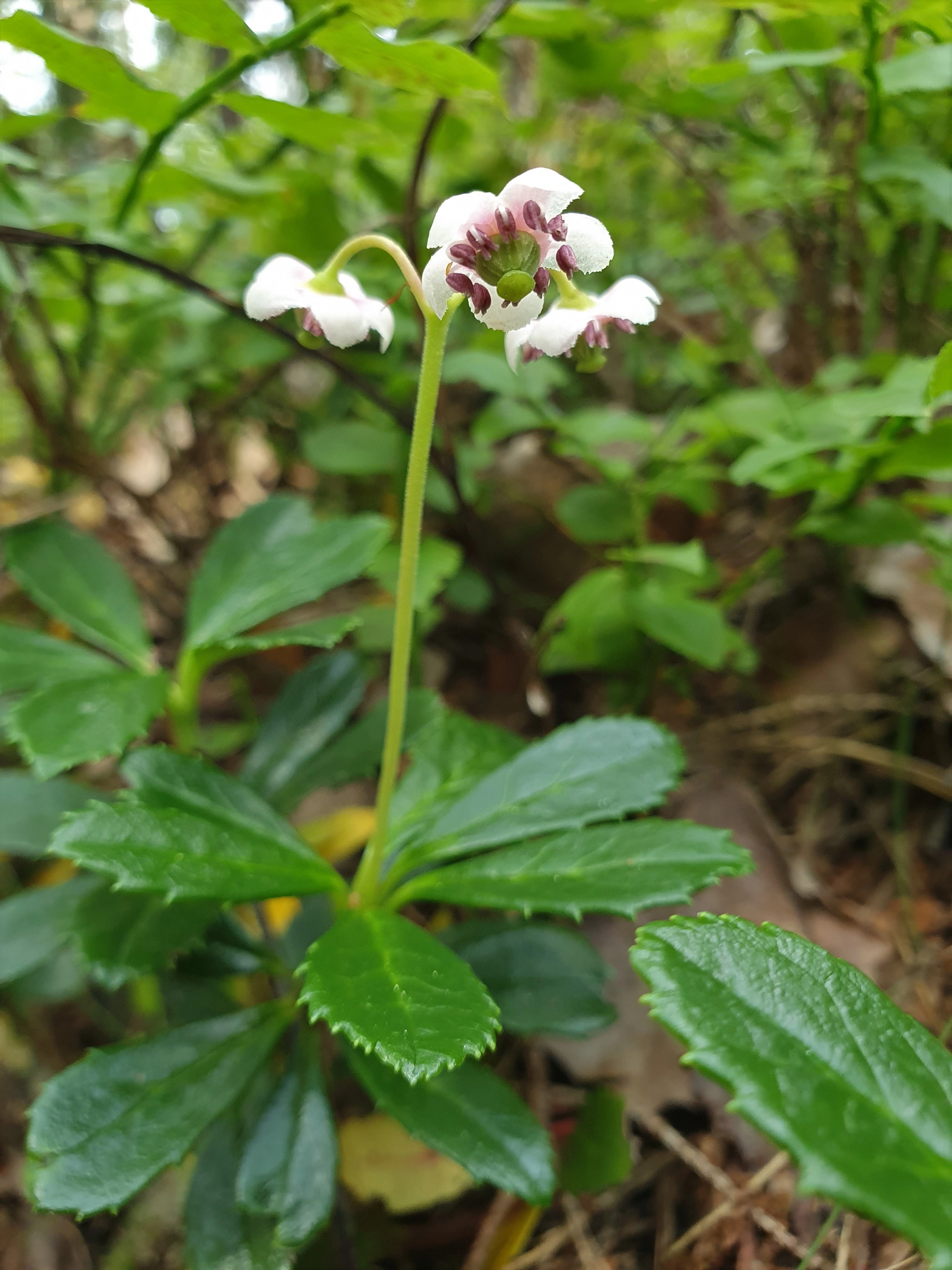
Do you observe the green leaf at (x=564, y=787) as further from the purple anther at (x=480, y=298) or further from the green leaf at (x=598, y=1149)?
the purple anther at (x=480, y=298)

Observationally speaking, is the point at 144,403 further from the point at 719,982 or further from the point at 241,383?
the point at 719,982

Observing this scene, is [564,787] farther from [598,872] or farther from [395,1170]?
[395,1170]

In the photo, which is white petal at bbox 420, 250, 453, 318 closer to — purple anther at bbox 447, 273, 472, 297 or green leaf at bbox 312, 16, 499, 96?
purple anther at bbox 447, 273, 472, 297

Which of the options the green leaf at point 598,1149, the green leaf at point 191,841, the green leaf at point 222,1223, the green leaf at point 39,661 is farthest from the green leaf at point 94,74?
the green leaf at point 598,1149

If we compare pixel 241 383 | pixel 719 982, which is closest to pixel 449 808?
pixel 719 982

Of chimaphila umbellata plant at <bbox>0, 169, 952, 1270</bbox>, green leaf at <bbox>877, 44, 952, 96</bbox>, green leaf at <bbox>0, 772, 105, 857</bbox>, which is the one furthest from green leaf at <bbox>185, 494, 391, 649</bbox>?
green leaf at <bbox>877, 44, 952, 96</bbox>

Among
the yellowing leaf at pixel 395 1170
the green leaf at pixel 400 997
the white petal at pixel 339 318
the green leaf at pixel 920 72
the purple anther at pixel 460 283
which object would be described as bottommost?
the yellowing leaf at pixel 395 1170
